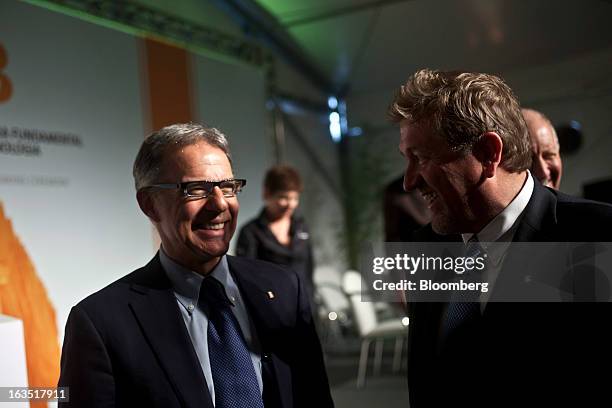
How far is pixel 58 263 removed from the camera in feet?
10.9

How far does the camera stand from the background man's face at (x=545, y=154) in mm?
1772

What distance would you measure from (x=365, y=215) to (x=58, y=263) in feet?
14.0

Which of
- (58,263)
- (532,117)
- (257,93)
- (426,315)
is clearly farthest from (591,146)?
(257,93)

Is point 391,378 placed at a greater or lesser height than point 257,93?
lesser

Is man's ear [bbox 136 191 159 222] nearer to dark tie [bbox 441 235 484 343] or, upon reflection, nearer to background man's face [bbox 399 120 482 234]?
background man's face [bbox 399 120 482 234]

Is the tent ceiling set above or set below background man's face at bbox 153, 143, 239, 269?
above

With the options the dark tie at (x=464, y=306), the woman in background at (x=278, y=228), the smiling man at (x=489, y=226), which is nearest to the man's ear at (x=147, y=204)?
the smiling man at (x=489, y=226)

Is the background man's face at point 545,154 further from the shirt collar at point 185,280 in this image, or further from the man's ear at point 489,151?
the shirt collar at point 185,280

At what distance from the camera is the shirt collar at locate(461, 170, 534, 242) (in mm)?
1179

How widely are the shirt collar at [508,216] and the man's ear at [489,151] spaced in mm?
75

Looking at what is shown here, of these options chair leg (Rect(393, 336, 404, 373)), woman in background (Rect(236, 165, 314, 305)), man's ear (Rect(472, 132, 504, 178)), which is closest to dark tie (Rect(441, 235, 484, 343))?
man's ear (Rect(472, 132, 504, 178))

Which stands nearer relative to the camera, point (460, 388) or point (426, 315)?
point (460, 388)

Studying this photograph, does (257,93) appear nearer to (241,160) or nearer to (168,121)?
(241,160)

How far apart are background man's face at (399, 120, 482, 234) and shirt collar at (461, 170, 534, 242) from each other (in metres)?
0.04
